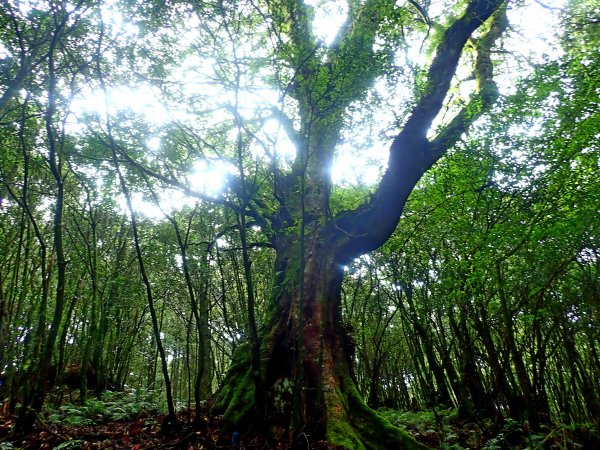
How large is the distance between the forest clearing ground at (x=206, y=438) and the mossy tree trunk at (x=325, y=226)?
54 centimetres

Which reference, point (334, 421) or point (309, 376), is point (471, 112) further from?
point (334, 421)

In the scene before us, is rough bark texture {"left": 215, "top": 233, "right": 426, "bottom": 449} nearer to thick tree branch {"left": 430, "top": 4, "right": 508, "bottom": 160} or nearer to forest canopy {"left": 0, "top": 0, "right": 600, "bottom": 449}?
forest canopy {"left": 0, "top": 0, "right": 600, "bottom": 449}

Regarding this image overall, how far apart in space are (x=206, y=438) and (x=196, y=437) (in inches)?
11.9

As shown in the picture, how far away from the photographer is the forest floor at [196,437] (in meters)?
4.48

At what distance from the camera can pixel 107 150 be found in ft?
20.8

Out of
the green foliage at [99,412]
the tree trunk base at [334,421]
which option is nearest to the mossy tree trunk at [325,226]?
the tree trunk base at [334,421]

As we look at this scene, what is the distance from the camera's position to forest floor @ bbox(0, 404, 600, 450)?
448 cm

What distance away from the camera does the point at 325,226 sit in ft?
18.2

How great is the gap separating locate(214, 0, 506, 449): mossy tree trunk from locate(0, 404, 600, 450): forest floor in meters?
0.54

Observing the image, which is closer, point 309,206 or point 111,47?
point 111,47

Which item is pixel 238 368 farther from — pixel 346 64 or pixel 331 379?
pixel 346 64

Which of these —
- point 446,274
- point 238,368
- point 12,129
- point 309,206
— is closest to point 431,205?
point 446,274

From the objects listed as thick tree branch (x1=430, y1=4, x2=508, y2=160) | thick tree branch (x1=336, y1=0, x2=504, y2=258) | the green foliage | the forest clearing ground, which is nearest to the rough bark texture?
the forest clearing ground

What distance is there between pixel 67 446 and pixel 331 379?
3591mm
